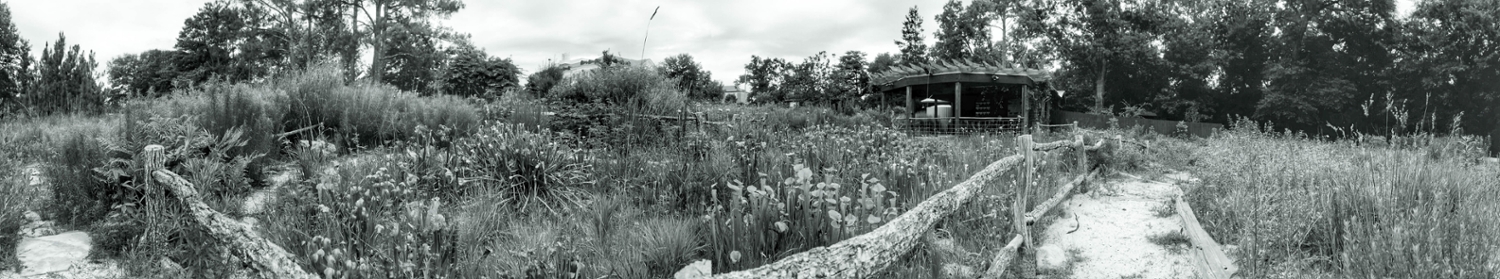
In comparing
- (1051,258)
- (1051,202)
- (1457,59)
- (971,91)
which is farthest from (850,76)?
(1051,258)

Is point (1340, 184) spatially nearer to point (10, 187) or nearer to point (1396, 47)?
point (10, 187)

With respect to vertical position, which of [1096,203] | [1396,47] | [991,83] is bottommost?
[1096,203]

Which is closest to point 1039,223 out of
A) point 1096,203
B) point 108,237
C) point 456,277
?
point 1096,203

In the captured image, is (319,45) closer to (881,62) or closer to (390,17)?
(390,17)

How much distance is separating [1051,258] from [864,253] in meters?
2.59

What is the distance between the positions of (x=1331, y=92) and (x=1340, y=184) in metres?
29.0

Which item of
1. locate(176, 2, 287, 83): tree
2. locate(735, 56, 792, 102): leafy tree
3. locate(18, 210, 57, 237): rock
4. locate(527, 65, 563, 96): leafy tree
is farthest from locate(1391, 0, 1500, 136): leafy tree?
locate(176, 2, 287, 83): tree

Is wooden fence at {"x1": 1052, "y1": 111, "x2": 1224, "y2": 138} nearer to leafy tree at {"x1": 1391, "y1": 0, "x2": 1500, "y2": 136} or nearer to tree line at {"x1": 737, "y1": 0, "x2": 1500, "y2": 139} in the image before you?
tree line at {"x1": 737, "y1": 0, "x2": 1500, "y2": 139}

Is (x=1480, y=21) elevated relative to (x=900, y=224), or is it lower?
elevated

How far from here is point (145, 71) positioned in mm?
32812

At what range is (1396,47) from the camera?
90.2ft

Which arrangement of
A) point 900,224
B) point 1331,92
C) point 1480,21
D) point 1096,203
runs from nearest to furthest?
1. point 900,224
2. point 1096,203
3. point 1480,21
4. point 1331,92

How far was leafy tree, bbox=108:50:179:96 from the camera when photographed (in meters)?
29.2

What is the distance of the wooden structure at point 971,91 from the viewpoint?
1759 centimetres
